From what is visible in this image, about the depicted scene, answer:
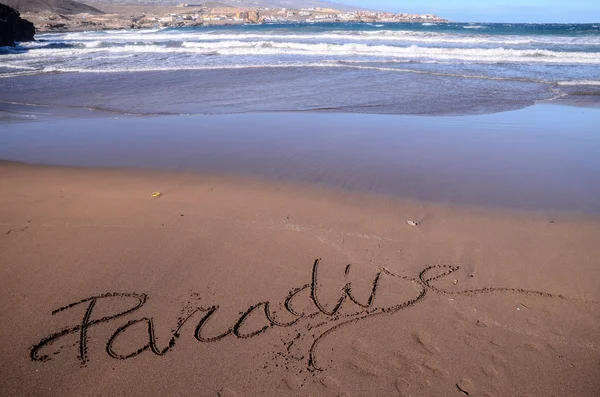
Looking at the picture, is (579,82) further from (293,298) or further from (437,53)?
(293,298)

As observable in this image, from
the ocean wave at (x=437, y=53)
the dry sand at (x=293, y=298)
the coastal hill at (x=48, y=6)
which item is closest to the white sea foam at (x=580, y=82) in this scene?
the ocean wave at (x=437, y=53)

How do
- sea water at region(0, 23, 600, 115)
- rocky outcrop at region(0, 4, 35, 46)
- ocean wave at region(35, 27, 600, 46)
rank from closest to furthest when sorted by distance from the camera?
sea water at region(0, 23, 600, 115)
ocean wave at region(35, 27, 600, 46)
rocky outcrop at region(0, 4, 35, 46)

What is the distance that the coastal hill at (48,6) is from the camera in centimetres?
6706

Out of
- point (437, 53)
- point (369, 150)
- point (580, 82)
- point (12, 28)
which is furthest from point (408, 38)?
point (12, 28)

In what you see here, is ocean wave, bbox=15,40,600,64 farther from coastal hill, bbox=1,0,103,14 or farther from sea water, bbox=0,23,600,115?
coastal hill, bbox=1,0,103,14

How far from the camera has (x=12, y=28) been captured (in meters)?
32.9

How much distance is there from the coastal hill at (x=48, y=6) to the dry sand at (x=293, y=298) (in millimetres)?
82880

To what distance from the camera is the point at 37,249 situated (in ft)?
13.2

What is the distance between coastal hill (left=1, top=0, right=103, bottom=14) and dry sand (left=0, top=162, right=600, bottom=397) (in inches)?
3263

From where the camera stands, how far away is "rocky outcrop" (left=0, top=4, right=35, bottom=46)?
3122 centimetres

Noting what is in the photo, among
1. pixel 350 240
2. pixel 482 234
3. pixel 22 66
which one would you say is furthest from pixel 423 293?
pixel 22 66

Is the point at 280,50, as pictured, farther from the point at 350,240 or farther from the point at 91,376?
the point at 91,376

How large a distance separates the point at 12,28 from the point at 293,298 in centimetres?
4208

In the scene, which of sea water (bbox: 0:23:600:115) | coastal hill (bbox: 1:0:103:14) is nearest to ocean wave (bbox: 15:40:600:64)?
sea water (bbox: 0:23:600:115)
